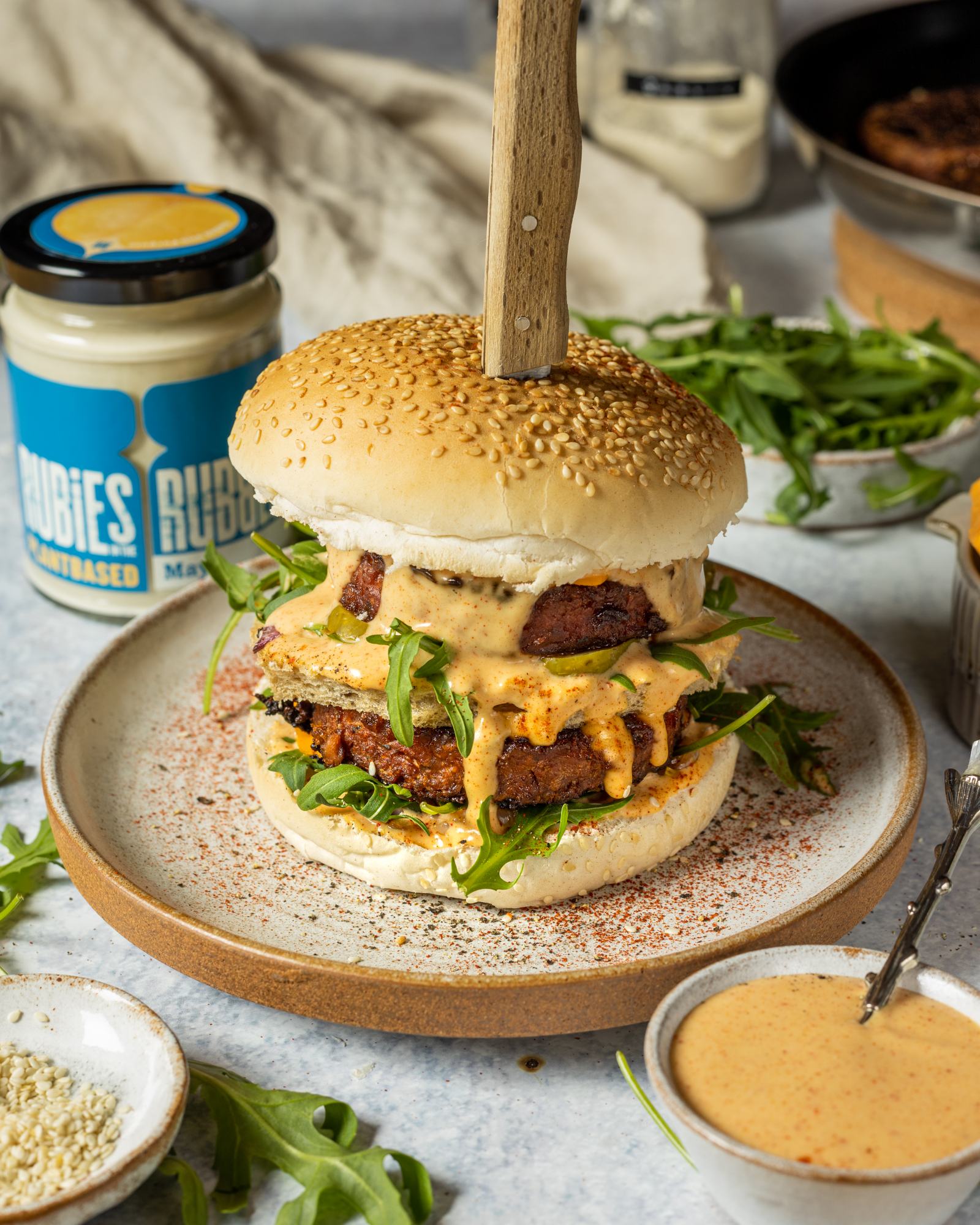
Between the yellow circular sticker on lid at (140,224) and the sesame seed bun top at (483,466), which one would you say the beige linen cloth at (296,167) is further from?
the sesame seed bun top at (483,466)

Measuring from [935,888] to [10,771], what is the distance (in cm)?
134

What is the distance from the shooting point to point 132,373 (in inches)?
90.5

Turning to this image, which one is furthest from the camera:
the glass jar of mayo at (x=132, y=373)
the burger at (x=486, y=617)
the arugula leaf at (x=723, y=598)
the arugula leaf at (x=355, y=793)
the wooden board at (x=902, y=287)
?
the wooden board at (x=902, y=287)

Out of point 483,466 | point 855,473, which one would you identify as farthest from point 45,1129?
point 855,473

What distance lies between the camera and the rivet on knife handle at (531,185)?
5.12ft

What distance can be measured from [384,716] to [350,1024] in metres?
0.39

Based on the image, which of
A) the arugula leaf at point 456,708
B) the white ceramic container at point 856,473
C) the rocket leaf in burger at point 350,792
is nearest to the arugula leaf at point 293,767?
the rocket leaf in burger at point 350,792

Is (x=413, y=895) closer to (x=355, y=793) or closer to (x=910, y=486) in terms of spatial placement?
(x=355, y=793)

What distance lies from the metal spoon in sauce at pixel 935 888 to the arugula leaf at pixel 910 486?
99 cm

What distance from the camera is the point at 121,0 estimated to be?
12.3ft

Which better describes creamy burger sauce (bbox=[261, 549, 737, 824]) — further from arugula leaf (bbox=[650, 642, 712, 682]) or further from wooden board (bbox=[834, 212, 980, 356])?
wooden board (bbox=[834, 212, 980, 356])

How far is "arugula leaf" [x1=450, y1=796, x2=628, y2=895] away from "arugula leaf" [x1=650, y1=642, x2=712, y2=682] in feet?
0.60

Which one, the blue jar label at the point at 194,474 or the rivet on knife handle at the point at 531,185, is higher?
the rivet on knife handle at the point at 531,185

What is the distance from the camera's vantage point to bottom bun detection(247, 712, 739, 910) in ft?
5.76
